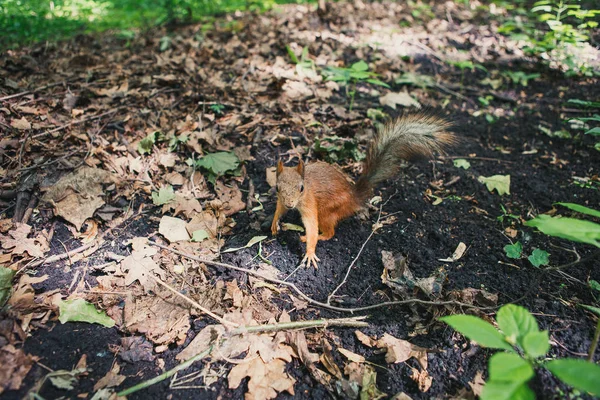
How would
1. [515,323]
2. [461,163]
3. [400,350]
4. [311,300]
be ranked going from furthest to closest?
[461,163] < [311,300] < [400,350] < [515,323]

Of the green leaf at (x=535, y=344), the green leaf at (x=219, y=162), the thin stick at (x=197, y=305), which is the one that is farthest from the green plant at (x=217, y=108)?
the green leaf at (x=535, y=344)

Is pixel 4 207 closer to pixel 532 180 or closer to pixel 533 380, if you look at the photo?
pixel 533 380

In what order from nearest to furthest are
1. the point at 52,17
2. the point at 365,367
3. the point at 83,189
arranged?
1. the point at 365,367
2. the point at 83,189
3. the point at 52,17

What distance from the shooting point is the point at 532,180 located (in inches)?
138

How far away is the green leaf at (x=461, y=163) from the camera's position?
3.71 meters

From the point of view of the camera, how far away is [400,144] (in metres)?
2.93

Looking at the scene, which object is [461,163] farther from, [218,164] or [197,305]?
[197,305]

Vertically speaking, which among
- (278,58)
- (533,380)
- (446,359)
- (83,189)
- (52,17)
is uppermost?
(52,17)

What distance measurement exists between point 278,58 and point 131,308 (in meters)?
3.87

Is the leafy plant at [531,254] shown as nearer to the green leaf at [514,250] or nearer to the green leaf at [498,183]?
the green leaf at [514,250]

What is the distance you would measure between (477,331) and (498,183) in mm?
2346

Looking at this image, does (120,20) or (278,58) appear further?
(120,20)

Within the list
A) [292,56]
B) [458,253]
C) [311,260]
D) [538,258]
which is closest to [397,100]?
[292,56]

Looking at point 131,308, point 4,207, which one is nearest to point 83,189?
point 4,207
